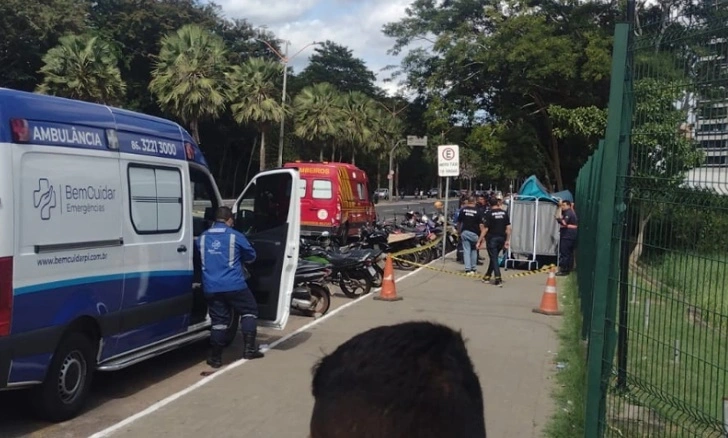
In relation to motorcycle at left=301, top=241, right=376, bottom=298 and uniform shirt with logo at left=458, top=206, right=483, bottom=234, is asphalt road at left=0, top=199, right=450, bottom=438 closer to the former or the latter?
motorcycle at left=301, top=241, right=376, bottom=298

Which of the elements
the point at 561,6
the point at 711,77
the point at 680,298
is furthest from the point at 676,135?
the point at 561,6

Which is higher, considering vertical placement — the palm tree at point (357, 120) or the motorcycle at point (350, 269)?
the palm tree at point (357, 120)

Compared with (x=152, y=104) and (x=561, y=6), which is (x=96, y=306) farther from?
(x=152, y=104)

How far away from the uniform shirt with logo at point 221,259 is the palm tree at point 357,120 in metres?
51.5

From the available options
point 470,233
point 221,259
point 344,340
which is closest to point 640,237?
point 221,259

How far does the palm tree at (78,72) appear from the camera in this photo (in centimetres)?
3331

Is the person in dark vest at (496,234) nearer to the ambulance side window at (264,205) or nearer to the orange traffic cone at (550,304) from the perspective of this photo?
the orange traffic cone at (550,304)

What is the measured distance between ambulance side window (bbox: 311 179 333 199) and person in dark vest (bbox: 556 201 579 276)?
6.35 meters

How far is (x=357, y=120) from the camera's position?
211 ft

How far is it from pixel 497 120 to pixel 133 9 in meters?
37.4

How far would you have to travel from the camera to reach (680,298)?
3.60 metres

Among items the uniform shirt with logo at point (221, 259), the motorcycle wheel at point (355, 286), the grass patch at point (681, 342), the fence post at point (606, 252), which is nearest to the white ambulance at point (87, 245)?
the uniform shirt with logo at point (221, 259)

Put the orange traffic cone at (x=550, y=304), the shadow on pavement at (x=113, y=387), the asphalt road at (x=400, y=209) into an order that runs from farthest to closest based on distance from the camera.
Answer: the asphalt road at (x=400, y=209) < the orange traffic cone at (x=550, y=304) < the shadow on pavement at (x=113, y=387)

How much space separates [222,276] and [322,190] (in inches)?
553
